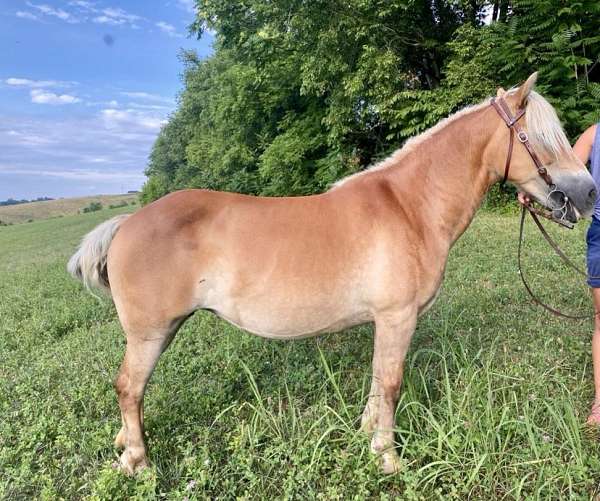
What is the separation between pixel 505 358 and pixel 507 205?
9099 mm

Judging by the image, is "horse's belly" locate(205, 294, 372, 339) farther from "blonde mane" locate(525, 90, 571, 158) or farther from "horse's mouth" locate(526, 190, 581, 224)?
"blonde mane" locate(525, 90, 571, 158)

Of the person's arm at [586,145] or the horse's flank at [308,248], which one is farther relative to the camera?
the person's arm at [586,145]

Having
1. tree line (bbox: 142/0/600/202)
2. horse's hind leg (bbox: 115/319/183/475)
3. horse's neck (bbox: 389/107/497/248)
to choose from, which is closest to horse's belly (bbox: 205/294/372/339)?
horse's hind leg (bbox: 115/319/183/475)

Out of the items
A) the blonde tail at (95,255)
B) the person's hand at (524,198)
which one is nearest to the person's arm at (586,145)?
the person's hand at (524,198)

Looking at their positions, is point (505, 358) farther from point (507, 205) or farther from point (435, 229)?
point (507, 205)

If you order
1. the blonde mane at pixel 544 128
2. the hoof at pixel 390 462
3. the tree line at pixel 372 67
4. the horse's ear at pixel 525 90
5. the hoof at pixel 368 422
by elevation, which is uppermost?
the tree line at pixel 372 67

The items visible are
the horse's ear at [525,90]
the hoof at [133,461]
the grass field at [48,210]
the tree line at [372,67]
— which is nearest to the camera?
the horse's ear at [525,90]

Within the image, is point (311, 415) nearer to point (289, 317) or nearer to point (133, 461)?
point (289, 317)

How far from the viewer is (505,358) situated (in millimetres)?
3201

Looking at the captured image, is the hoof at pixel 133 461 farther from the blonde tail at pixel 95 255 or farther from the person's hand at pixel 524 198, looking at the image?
the person's hand at pixel 524 198

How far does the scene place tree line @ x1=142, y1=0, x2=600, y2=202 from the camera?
32.9 feet

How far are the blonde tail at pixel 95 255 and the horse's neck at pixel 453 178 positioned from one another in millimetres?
1926

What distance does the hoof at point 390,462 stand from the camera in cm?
234

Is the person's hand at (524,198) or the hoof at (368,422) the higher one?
the person's hand at (524,198)
